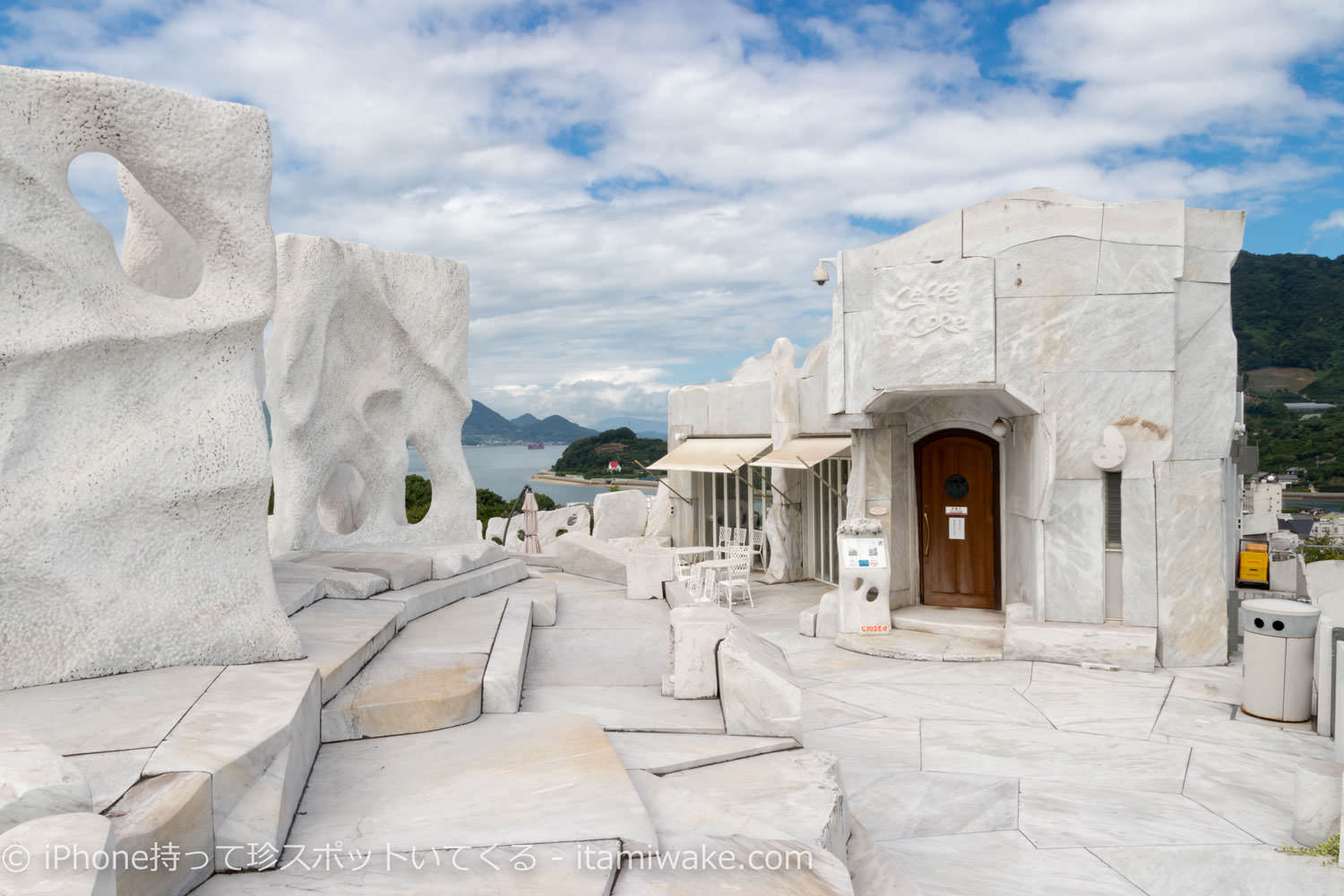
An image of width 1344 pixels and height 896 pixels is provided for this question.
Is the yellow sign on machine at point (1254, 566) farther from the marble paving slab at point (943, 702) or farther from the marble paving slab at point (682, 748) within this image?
the marble paving slab at point (682, 748)

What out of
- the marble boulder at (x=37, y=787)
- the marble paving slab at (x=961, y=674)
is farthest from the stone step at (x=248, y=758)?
the marble paving slab at (x=961, y=674)

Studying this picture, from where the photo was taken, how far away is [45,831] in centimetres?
226

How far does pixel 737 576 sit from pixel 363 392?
7.20 m

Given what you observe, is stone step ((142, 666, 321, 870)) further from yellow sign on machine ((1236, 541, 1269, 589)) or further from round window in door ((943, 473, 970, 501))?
yellow sign on machine ((1236, 541, 1269, 589))

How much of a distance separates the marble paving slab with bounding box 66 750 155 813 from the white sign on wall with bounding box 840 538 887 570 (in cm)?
820

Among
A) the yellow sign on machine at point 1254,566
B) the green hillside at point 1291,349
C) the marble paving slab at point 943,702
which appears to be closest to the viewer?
the marble paving slab at point 943,702

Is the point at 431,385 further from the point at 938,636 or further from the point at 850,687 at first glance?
the point at 938,636

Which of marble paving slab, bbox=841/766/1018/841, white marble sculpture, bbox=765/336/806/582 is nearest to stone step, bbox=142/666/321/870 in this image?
marble paving slab, bbox=841/766/1018/841

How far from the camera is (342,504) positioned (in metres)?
9.70

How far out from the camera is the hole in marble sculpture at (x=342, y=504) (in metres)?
9.62

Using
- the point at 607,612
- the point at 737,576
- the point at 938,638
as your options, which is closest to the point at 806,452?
the point at 737,576

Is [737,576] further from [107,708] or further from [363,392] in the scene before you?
[107,708]

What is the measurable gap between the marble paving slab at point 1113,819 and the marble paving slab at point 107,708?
4451mm

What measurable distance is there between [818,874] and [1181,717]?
5715mm
